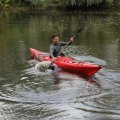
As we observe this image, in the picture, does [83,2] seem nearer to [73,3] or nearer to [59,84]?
[73,3]

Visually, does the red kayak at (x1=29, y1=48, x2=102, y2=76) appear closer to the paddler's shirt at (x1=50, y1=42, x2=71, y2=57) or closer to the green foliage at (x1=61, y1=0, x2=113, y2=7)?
the paddler's shirt at (x1=50, y1=42, x2=71, y2=57)

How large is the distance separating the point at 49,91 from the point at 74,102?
1498mm

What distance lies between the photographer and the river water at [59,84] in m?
10.4

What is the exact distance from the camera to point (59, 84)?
13.3 metres

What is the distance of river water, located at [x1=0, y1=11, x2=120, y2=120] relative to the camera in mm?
10383

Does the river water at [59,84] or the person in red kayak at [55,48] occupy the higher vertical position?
the person in red kayak at [55,48]

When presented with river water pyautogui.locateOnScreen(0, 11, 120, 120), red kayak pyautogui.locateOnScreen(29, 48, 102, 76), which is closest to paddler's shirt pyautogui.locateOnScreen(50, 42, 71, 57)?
red kayak pyautogui.locateOnScreen(29, 48, 102, 76)

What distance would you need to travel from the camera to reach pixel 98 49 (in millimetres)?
20062

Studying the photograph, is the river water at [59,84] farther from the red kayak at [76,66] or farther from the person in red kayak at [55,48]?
the person in red kayak at [55,48]

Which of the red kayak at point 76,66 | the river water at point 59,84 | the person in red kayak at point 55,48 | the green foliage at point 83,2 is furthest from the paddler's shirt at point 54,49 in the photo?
the green foliage at point 83,2

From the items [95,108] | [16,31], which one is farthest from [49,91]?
[16,31]

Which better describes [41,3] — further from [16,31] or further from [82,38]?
[82,38]

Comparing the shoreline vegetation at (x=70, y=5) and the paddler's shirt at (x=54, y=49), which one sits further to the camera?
the shoreline vegetation at (x=70, y=5)

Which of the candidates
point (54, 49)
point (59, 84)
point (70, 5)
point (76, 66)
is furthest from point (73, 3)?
point (59, 84)
